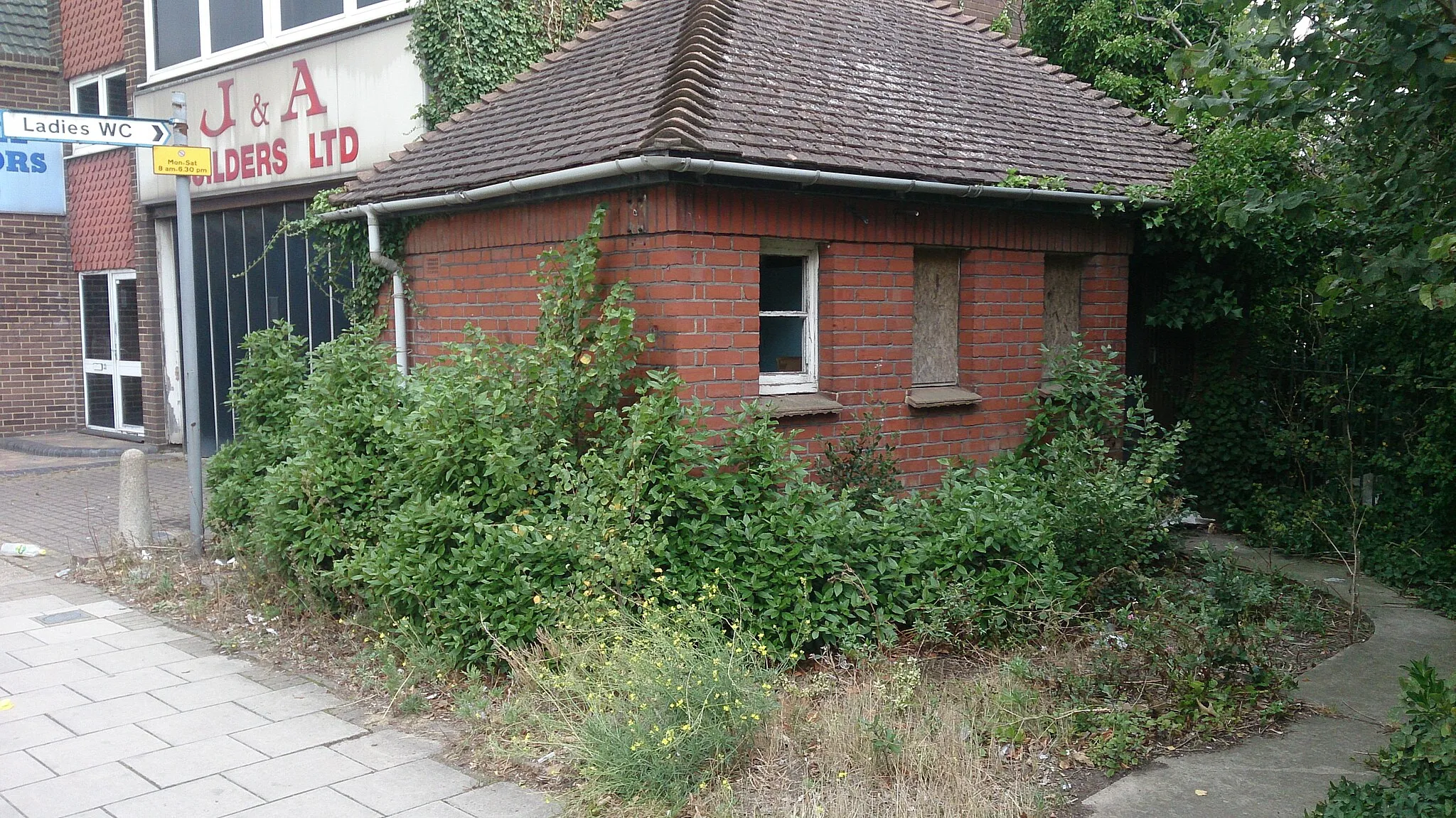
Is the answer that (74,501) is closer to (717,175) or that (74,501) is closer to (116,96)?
(116,96)

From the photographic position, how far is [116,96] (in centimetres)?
1564

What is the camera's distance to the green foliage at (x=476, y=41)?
9922 mm

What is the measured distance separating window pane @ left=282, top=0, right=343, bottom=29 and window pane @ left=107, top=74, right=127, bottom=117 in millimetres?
5219

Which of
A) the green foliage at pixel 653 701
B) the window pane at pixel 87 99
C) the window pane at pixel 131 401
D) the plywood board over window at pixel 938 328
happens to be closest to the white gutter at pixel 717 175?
the plywood board over window at pixel 938 328

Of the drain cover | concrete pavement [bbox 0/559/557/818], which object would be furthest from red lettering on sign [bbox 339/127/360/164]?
concrete pavement [bbox 0/559/557/818]

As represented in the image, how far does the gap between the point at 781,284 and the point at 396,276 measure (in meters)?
3.47

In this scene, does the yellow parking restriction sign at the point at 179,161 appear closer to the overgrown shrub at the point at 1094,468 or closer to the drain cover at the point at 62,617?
the drain cover at the point at 62,617

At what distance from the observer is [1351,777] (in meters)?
4.82

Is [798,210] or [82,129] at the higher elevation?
[82,129]

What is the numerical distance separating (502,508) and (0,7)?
15.0m

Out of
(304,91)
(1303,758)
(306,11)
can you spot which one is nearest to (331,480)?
(1303,758)

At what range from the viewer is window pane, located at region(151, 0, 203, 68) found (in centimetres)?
1307

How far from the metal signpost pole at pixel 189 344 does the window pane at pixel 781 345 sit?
416cm

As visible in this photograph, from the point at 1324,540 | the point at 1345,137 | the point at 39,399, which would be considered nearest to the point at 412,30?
the point at 1345,137
